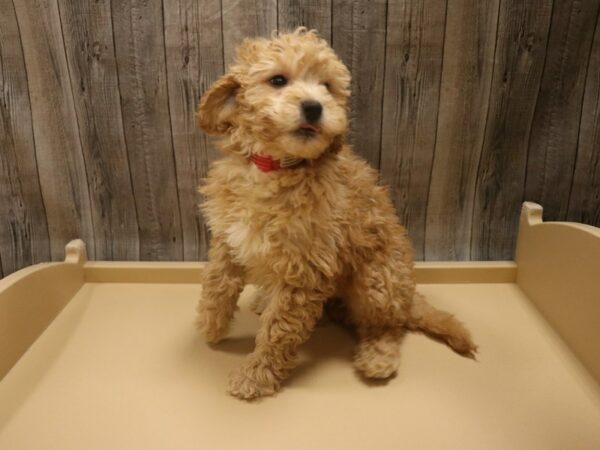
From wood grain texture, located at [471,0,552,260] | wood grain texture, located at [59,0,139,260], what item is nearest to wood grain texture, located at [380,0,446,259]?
wood grain texture, located at [471,0,552,260]

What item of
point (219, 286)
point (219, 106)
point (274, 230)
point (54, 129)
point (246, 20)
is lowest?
point (219, 286)

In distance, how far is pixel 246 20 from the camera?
1462 mm

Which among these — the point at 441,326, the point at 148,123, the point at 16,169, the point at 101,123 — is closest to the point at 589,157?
the point at 441,326

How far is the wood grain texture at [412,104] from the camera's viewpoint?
4.81 feet

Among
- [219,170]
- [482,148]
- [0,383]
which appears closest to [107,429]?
[0,383]

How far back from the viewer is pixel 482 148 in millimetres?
1615

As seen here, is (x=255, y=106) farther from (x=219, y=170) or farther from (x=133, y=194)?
(x=133, y=194)

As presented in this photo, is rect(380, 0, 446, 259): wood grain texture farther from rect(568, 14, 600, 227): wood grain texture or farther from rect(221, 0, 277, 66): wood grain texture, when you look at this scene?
rect(568, 14, 600, 227): wood grain texture

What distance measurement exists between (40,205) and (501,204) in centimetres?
150

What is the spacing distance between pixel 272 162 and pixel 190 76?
0.56 m

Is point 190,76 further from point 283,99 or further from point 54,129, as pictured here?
point 283,99

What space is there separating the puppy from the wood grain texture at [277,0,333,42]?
0.33 metres

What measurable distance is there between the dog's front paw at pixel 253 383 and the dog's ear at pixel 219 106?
22.3 inches

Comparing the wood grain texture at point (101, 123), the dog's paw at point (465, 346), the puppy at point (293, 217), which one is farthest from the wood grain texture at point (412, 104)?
the wood grain texture at point (101, 123)
